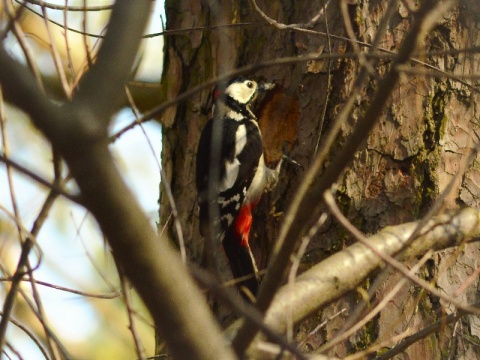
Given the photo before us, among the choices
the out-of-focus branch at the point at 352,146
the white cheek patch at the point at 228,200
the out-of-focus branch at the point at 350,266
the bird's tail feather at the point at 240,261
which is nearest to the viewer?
the out-of-focus branch at the point at 352,146

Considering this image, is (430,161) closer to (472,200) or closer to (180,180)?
(472,200)

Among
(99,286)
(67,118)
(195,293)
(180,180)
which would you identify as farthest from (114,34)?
(99,286)

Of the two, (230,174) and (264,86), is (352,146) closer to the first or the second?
(264,86)

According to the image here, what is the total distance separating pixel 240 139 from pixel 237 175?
0.21 meters

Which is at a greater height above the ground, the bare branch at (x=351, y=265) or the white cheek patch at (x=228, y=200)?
the white cheek patch at (x=228, y=200)

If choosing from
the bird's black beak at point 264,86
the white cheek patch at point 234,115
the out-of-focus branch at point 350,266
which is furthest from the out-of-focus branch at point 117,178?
the white cheek patch at point 234,115

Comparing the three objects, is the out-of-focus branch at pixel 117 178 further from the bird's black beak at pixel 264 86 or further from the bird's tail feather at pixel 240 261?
the bird's black beak at pixel 264 86

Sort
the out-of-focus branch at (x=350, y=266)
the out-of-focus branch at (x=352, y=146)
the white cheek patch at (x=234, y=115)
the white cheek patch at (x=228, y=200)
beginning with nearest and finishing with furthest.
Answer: the out-of-focus branch at (x=352, y=146), the out-of-focus branch at (x=350, y=266), the white cheek patch at (x=228, y=200), the white cheek patch at (x=234, y=115)

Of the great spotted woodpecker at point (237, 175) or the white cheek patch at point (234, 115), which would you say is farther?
the white cheek patch at point (234, 115)

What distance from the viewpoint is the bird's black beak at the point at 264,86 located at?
11.5 ft

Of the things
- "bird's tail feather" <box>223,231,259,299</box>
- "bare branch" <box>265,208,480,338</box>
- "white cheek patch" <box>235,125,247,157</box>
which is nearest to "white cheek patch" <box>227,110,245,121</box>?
"white cheek patch" <box>235,125,247,157</box>

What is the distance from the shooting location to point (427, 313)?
289cm

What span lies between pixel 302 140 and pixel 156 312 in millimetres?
2166

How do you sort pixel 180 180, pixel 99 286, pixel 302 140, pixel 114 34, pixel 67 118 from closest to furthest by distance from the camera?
1. pixel 67 118
2. pixel 114 34
3. pixel 302 140
4. pixel 180 180
5. pixel 99 286
